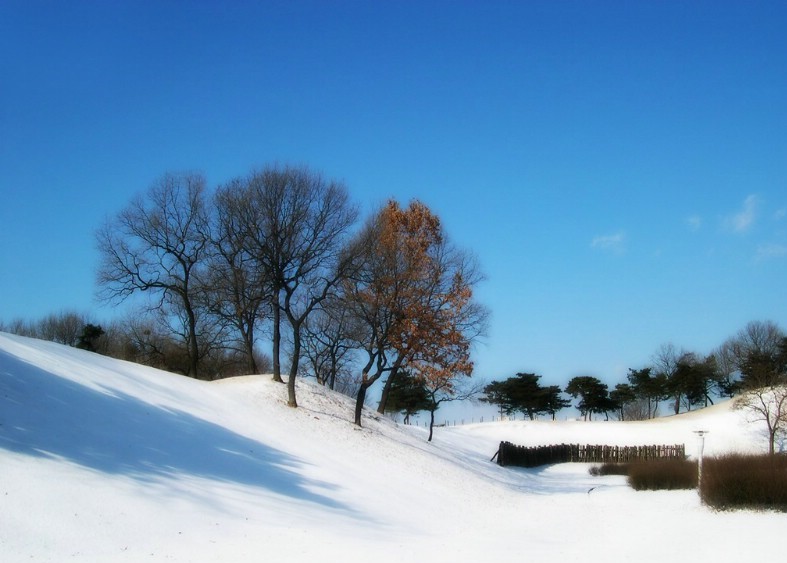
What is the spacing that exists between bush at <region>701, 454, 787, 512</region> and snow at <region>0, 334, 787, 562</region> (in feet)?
2.53

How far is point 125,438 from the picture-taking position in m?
18.6

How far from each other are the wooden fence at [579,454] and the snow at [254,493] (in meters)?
14.1

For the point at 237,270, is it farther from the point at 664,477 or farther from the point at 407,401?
the point at 407,401

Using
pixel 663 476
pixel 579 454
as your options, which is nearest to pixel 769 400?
pixel 579 454

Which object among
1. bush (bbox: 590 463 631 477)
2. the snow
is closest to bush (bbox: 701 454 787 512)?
the snow

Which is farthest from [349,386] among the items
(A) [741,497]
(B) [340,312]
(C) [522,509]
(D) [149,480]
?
(D) [149,480]

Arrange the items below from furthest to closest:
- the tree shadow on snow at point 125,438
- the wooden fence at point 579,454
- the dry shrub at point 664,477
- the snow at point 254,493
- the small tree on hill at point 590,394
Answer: the small tree on hill at point 590,394 → the wooden fence at point 579,454 → the dry shrub at point 664,477 → the tree shadow on snow at point 125,438 → the snow at point 254,493

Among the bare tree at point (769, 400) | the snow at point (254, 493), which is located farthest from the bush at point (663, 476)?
the bare tree at point (769, 400)

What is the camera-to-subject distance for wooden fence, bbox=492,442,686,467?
4847 centimetres

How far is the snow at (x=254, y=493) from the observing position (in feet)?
42.9

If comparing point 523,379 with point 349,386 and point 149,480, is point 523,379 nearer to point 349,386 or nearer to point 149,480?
point 349,386

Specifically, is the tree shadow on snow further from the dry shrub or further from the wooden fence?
the wooden fence

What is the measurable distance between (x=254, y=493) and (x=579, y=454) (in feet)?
144

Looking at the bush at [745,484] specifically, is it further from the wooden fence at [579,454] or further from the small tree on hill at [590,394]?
the small tree on hill at [590,394]
